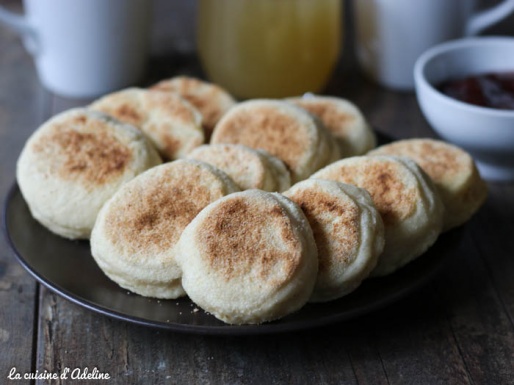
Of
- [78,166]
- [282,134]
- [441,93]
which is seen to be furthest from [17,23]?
[441,93]

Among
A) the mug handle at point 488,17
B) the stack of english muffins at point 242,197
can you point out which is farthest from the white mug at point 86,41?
the mug handle at point 488,17

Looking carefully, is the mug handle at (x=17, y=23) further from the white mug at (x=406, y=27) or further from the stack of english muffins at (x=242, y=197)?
the white mug at (x=406, y=27)

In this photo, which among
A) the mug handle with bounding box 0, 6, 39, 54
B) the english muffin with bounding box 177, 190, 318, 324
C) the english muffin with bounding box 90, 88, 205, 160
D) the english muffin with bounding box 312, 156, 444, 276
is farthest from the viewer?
the mug handle with bounding box 0, 6, 39, 54

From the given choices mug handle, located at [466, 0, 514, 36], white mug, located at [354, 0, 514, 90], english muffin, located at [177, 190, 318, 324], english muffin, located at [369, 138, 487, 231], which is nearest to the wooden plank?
english muffin, located at [177, 190, 318, 324]

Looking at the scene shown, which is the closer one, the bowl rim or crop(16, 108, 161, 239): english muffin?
crop(16, 108, 161, 239): english muffin

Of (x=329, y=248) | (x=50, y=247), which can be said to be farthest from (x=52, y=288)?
(x=329, y=248)

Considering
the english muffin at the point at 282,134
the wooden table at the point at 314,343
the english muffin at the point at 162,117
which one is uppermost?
the english muffin at the point at 282,134

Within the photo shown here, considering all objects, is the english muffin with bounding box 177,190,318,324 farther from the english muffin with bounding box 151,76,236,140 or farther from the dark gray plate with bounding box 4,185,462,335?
the english muffin with bounding box 151,76,236,140
